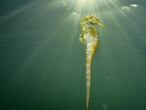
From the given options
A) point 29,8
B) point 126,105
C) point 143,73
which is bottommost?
point 126,105

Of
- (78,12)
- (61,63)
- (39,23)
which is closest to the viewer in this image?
(78,12)

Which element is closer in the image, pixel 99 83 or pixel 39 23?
pixel 39 23

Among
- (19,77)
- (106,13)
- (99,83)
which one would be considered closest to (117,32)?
(106,13)

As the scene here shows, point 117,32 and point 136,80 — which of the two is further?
point 136,80

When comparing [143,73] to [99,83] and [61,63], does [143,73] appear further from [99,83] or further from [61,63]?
[61,63]

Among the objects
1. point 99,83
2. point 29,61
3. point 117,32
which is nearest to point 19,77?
point 29,61

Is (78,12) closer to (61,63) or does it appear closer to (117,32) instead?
(117,32)

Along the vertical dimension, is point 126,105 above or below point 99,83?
below

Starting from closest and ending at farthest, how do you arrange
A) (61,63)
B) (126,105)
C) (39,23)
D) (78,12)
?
1. (78,12)
2. (39,23)
3. (61,63)
4. (126,105)

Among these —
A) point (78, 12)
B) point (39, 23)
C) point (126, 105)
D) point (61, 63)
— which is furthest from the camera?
point (126, 105)
